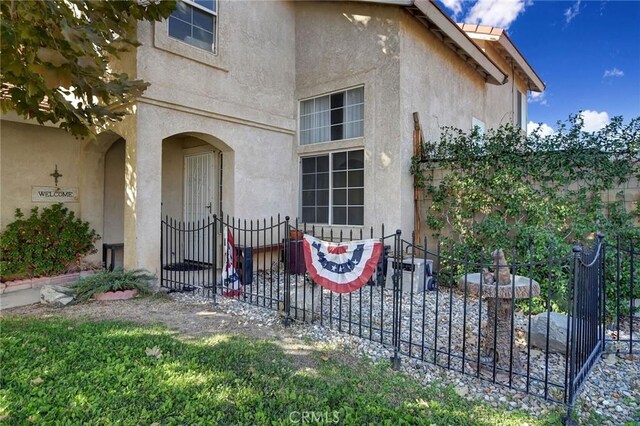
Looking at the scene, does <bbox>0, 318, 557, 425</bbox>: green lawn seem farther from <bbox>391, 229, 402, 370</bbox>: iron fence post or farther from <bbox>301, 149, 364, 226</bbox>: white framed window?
<bbox>301, 149, 364, 226</bbox>: white framed window

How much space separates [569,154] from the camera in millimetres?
6449

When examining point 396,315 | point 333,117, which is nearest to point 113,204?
point 333,117

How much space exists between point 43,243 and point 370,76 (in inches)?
306

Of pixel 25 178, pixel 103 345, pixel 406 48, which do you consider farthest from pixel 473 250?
pixel 25 178

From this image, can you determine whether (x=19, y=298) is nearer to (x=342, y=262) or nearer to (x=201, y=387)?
(x=201, y=387)

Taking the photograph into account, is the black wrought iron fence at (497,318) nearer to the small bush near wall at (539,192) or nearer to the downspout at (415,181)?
the small bush near wall at (539,192)

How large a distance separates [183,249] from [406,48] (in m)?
6.97

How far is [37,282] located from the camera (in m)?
7.02

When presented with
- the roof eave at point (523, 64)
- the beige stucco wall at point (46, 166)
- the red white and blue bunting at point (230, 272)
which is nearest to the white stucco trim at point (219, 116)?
the beige stucco wall at point (46, 166)

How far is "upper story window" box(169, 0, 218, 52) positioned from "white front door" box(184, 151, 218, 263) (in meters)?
2.55

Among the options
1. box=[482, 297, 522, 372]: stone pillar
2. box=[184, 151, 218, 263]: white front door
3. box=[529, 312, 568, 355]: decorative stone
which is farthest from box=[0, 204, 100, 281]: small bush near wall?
box=[529, 312, 568, 355]: decorative stone

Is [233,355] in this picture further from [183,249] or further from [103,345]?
[183,249]

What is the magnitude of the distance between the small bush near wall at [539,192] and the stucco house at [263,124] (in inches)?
37.9

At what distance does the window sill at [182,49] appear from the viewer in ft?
23.0
